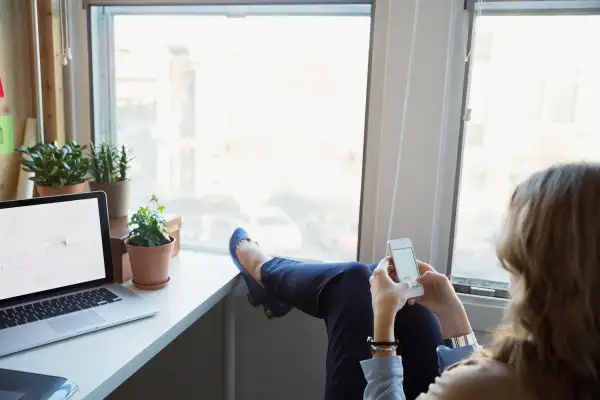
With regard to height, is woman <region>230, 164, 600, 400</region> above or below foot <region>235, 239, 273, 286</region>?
above

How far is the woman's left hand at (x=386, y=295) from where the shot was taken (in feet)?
3.78

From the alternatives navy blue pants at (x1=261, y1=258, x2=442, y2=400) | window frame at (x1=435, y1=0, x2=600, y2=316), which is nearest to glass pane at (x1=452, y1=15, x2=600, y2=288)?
window frame at (x1=435, y1=0, x2=600, y2=316)

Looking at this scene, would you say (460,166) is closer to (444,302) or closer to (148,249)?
(444,302)

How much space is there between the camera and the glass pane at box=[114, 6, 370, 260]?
1.76 metres

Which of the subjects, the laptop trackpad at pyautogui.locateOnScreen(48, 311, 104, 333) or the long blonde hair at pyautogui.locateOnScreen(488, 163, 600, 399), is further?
the laptop trackpad at pyautogui.locateOnScreen(48, 311, 104, 333)

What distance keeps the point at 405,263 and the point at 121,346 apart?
65 cm

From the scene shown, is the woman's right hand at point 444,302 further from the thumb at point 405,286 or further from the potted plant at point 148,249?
the potted plant at point 148,249

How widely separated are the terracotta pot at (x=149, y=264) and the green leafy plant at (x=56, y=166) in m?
0.25

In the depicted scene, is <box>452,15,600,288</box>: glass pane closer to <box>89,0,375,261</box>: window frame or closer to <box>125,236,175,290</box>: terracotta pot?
<box>89,0,375,261</box>: window frame

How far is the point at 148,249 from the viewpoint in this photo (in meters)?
1.39

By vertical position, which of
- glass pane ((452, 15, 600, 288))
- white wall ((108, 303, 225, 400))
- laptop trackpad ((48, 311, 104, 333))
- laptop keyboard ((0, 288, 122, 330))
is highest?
glass pane ((452, 15, 600, 288))

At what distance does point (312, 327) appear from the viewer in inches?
69.8

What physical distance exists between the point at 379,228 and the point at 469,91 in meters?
0.46

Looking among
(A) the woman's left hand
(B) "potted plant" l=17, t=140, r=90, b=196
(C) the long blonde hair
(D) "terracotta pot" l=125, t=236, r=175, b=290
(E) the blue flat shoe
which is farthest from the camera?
(E) the blue flat shoe
